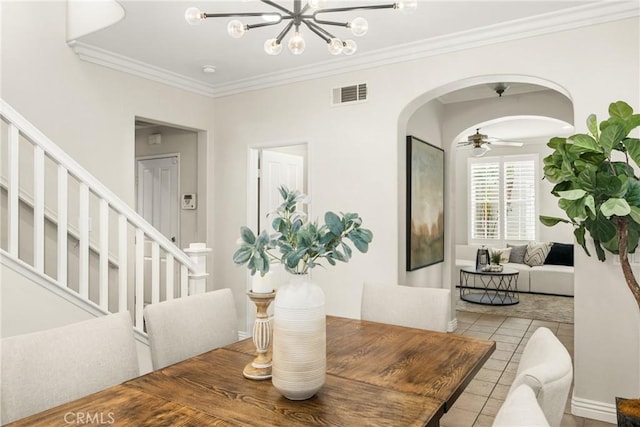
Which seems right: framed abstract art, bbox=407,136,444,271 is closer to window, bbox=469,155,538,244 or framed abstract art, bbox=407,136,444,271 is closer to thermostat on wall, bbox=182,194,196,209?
thermostat on wall, bbox=182,194,196,209

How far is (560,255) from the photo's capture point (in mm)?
7566

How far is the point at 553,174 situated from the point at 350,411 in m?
2.10

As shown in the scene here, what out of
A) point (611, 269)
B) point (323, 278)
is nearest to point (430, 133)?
point (323, 278)

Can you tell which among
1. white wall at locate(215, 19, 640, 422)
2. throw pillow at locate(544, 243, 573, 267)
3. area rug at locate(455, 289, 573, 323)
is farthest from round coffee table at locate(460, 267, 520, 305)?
white wall at locate(215, 19, 640, 422)

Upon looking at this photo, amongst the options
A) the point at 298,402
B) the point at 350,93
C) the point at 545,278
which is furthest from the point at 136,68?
the point at 545,278

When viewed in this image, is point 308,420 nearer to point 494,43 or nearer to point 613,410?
point 613,410

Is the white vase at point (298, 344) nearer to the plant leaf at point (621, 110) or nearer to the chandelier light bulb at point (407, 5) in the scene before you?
the chandelier light bulb at point (407, 5)

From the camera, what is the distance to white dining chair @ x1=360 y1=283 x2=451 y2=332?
7.61ft

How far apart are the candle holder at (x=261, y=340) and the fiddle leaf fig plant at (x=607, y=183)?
69.7 inches

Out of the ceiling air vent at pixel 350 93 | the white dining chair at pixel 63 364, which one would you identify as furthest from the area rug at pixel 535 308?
the white dining chair at pixel 63 364

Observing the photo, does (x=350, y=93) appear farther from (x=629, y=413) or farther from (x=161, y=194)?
(x=629, y=413)

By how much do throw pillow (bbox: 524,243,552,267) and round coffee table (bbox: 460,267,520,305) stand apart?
1.44 feet

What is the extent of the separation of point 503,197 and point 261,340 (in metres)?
8.08

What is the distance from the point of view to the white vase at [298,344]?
1.32 metres
